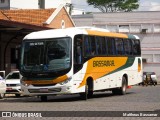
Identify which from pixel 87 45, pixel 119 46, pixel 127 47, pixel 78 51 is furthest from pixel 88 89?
pixel 127 47

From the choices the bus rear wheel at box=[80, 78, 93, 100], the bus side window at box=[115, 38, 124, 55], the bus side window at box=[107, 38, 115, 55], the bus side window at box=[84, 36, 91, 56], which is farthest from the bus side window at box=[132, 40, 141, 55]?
the bus side window at box=[84, 36, 91, 56]

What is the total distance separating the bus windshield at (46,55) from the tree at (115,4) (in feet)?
267

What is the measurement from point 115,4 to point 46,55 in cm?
8394

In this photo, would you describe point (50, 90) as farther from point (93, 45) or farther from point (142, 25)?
point (142, 25)

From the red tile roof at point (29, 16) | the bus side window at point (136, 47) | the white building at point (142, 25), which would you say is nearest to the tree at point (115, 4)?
the white building at point (142, 25)

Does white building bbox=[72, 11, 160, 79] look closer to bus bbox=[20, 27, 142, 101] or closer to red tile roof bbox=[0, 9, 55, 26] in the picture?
red tile roof bbox=[0, 9, 55, 26]

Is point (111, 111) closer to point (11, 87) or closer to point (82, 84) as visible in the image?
point (82, 84)

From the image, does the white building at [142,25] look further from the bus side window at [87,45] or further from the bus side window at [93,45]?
the bus side window at [87,45]

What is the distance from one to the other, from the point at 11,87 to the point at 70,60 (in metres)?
8.59

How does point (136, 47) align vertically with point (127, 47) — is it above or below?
below

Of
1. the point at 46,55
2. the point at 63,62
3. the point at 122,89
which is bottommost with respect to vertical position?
the point at 122,89

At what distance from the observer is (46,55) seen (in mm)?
25047

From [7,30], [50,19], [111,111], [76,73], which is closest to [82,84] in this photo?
[76,73]

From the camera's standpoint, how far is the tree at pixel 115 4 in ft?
349
